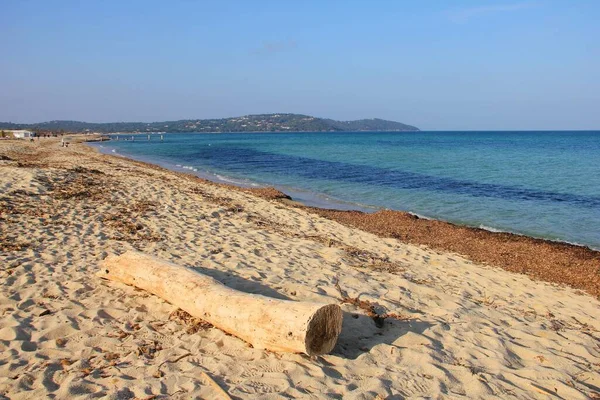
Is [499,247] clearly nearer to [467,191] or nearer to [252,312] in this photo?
[252,312]

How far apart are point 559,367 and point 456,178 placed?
79.5ft

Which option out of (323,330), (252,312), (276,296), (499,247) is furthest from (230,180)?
(323,330)

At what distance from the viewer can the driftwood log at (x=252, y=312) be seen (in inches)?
163

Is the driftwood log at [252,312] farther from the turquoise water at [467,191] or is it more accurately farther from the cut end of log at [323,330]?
the turquoise water at [467,191]

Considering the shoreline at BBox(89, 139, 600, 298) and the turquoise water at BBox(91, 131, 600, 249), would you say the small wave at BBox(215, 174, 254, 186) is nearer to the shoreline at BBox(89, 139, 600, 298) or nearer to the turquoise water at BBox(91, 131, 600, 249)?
the turquoise water at BBox(91, 131, 600, 249)

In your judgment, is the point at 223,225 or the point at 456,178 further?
the point at 456,178

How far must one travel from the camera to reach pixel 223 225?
1020cm

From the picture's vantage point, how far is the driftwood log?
4.14 m

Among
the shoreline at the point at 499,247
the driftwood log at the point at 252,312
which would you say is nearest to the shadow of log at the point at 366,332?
the driftwood log at the point at 252,312

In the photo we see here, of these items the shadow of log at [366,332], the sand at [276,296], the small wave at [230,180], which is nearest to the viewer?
the sand at [276,296]

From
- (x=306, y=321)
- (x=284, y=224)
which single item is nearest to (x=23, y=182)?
(x=284, y=224)

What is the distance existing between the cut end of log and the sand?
11 cm

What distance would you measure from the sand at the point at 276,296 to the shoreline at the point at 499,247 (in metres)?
0.68

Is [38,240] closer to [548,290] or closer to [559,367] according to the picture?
[559,367]
